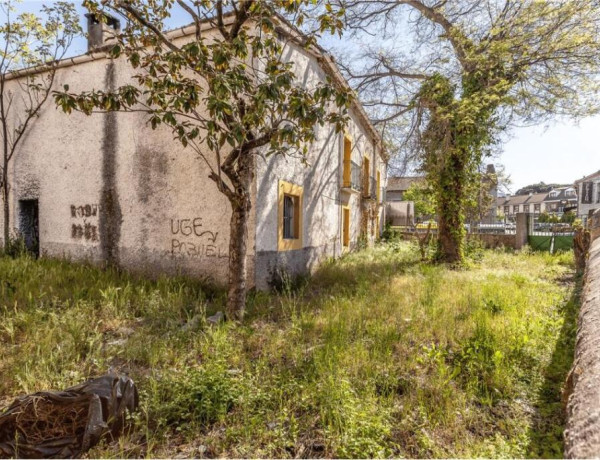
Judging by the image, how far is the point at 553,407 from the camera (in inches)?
114

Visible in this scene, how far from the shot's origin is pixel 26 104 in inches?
Result: 340

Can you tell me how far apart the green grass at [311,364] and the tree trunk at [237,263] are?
36cm

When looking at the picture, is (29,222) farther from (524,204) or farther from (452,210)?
(524,204)

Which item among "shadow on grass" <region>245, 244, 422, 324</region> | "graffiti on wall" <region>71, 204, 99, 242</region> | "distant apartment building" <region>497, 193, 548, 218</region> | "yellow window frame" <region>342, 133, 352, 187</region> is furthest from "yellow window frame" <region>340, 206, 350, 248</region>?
"distant apartment building" <region>497, 193, 548, 218</region>

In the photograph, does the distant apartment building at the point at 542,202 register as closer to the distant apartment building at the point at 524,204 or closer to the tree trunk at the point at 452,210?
the distant apartment building at the point at 524,204

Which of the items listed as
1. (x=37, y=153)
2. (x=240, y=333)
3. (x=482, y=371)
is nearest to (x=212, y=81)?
(x=240, y=333)

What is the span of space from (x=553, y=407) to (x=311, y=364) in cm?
220

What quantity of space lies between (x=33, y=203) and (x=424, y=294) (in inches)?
401

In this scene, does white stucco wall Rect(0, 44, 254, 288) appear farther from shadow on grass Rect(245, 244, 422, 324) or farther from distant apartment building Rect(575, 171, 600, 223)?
distant apartment building Rect(575, 171, 600, 223)

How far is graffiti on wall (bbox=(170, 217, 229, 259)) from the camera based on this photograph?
6.52m

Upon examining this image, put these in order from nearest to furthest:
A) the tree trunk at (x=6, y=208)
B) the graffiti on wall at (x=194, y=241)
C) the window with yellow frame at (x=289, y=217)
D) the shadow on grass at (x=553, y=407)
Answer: the shadow on grass at (x=553, y=407) < the graffiti on wall at (x=194, y=241) < the window with yellow frame at (x=289, y=217) < the tree trunk at (x=6, y=208)

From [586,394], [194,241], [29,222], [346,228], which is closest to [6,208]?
[29,222]

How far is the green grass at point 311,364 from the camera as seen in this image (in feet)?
8.16

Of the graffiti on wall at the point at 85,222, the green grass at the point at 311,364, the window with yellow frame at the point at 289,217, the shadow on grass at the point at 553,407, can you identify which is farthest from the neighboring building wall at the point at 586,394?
the graffiti on wall at the point at 85,222
